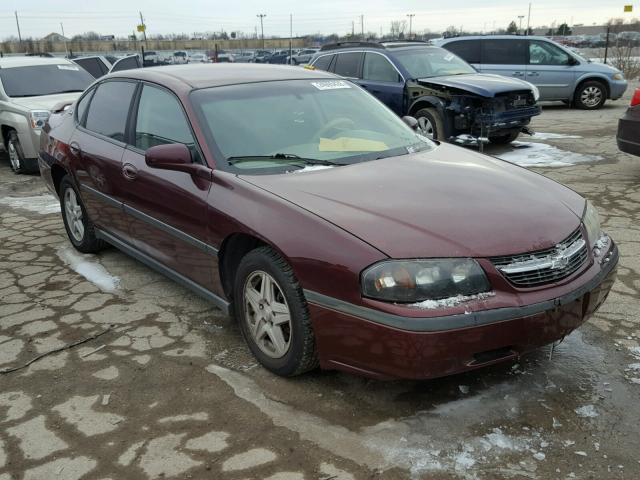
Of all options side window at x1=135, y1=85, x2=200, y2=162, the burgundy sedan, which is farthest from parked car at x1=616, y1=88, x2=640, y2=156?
side window at x1=135, y1=85, x2=200, y2=162

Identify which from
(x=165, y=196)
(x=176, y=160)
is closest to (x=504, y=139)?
(x=165, y=196)

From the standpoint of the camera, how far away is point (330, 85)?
4.18 metres

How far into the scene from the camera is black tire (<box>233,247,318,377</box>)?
281 cm

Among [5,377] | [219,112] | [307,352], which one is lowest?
[5,377]

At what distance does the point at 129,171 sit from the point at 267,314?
1583mm

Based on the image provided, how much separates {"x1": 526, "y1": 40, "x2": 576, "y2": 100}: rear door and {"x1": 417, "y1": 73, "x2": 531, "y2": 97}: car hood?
4.80 metres

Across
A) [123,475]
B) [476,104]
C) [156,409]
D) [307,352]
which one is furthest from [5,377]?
[476,104]

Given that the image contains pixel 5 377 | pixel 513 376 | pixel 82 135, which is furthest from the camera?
pixel 82 135

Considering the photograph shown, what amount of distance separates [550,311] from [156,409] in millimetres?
1898

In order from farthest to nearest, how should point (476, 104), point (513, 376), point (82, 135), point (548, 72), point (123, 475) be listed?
point (548, 72) → point (476, 104) → point (82, 135) → point (513, 376) → point (123, 475)

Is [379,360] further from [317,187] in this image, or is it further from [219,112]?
[219,112]

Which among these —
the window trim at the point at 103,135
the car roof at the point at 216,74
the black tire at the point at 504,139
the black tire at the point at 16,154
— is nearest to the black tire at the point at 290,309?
the car roof at the point at 216,74

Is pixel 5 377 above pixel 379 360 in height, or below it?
below

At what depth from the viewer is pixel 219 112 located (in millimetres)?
3578
